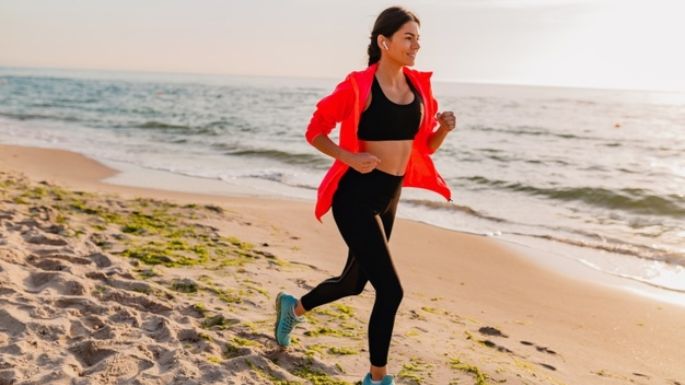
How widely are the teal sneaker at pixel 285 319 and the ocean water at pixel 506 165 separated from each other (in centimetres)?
511

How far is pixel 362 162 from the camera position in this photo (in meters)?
3.30

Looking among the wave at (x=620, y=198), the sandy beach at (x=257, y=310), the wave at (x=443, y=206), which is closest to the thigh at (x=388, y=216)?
the sandy beach at (x=257, y=310)

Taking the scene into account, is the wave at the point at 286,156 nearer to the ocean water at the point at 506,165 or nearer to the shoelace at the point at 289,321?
the ocean water at the point at 506,165

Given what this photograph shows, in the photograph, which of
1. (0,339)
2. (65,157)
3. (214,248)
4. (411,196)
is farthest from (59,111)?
(0,339)

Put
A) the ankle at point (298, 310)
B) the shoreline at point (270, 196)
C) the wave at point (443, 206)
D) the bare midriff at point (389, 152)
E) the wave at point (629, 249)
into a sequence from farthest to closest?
the wave at point (443, 206)
the wave at point (629, 249)
the shoreline at point (270, 196)
the ankle at point (298, 310)
the bare midriff at point (389, 152)

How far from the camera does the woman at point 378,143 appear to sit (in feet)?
11.0

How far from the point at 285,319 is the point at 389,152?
4.54 feet

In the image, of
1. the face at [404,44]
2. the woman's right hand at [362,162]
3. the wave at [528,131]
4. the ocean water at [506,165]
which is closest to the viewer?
the woman's right hand at [362,162]

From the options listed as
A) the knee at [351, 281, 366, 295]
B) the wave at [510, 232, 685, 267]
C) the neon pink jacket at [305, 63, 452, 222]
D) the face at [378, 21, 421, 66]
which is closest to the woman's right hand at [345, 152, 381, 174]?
the neon pink jacket at [305, 63, 452, 222]

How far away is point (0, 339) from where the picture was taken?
4.02 meters

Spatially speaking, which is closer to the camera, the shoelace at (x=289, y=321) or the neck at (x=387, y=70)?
the neck at (x=387, y=70)

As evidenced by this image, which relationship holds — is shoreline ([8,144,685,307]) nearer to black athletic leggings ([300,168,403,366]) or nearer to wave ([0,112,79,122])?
black athletic leggings ([300,168,403,366])

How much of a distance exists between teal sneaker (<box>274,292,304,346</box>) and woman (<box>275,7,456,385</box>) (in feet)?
2.60

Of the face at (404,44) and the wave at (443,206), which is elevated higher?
the face at (404,44)
